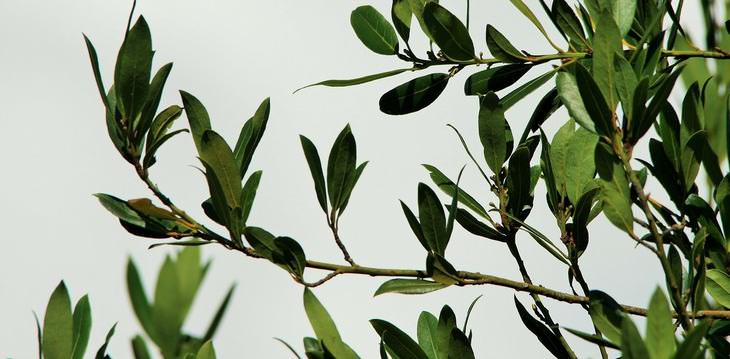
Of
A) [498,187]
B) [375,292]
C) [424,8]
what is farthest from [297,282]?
[424,8]

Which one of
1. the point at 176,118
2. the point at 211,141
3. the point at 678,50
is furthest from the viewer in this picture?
the point at 678,50

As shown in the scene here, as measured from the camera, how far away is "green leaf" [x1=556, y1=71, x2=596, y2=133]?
3.63 ft

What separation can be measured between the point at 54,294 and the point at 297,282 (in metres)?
0.32

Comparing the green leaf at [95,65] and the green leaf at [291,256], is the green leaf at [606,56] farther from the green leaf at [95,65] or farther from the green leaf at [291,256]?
the green leaf at [95,65]

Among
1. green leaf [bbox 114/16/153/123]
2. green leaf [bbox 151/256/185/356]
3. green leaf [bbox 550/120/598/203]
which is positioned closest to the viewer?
green leaf [bbox 151/256/185/356]

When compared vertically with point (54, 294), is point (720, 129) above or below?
above

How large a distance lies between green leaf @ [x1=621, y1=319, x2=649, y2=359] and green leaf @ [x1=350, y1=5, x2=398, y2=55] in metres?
0.86

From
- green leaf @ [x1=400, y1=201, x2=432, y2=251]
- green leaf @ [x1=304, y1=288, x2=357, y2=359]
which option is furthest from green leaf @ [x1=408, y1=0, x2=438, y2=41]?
green leaf @ [x1=304, y1=288, x2=357, y2=359]

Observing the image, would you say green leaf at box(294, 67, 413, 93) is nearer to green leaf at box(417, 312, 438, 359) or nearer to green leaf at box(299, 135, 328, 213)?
green leaf at box(299, 135, 328, 213)

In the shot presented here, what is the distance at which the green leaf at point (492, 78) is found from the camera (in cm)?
147

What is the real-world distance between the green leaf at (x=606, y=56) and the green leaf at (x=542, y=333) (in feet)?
1.12

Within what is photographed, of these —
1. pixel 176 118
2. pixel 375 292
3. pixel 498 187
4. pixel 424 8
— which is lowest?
pixel 375 292

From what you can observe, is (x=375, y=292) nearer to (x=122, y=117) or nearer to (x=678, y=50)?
(x=122, y=117)

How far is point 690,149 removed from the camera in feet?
4.02
